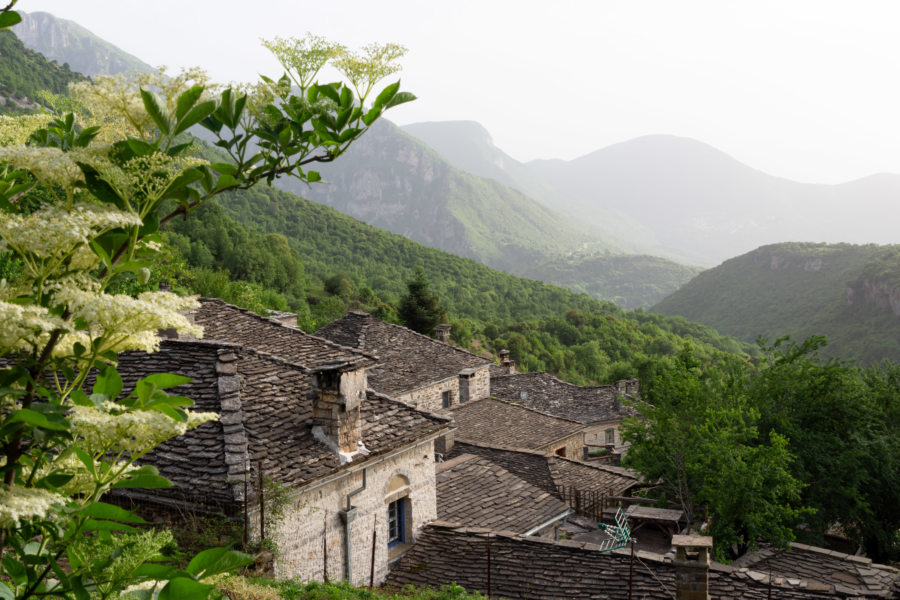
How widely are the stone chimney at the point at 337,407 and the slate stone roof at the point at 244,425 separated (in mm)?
223

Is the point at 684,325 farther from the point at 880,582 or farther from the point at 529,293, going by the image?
the point at 880,582

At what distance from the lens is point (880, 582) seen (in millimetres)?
12648

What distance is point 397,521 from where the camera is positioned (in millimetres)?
13406

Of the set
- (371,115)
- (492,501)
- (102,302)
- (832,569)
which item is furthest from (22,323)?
(832,569)

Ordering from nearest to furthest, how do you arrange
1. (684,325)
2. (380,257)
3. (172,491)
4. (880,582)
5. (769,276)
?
(172,491) → (880,582) → (380,257) → (684,325) → (769,276)

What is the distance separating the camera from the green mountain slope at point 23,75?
5847 cm

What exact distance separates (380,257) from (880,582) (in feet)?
258

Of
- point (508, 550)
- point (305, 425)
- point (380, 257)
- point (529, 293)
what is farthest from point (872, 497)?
point (529, 293)

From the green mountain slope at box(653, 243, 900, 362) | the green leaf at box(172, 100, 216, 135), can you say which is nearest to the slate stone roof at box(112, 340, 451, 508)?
the green leaf at box(172, 100, 216, 135)

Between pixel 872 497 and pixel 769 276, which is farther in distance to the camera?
pixel 769 276

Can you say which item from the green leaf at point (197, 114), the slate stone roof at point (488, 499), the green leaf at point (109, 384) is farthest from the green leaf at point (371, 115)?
the slate stone roof at point (488, 499)

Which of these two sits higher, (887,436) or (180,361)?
(180,361)

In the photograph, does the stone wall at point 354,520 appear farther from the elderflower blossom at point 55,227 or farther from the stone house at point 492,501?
the elderflower blossom at point 55,227

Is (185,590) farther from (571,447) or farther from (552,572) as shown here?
(571,447)
